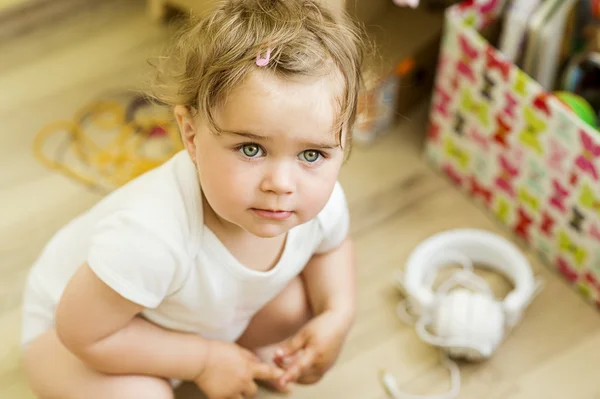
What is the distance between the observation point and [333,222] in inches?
37.3

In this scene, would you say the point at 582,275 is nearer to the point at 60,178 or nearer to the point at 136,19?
the point at 60,178

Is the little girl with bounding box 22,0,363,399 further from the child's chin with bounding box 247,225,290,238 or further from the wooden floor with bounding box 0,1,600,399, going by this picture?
the wooden floor with bounding box 0,1,600,399

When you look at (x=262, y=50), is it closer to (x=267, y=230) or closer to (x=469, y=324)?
(x=267, y=230)

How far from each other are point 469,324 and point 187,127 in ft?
1.76

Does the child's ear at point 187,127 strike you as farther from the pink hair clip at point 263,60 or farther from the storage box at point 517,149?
the storage box at point 517,149

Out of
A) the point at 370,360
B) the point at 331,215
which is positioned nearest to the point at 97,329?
the point at 331,215

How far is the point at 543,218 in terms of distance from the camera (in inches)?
48.8

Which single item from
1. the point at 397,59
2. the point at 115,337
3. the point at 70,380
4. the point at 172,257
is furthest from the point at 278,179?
the point at 397,59

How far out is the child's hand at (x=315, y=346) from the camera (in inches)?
37.9

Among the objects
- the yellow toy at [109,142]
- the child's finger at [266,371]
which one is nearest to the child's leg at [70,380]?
the child's finger at [266,371]

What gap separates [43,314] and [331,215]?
0.37 m

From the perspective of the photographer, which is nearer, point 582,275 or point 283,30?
point 283,30

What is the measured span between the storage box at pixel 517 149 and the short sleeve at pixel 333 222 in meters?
0.37

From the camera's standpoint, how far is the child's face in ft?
2.29
